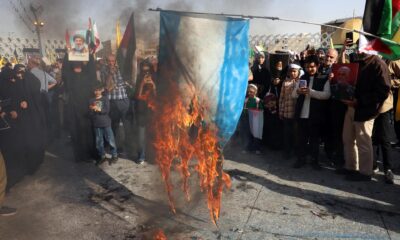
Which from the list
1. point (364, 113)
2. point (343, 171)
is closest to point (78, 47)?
point (364, 113)

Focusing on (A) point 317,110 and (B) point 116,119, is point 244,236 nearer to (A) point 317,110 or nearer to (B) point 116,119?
(A) point 317,110

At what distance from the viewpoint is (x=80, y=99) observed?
6184 millimetres

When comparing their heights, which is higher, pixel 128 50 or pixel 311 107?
pixel 128 50

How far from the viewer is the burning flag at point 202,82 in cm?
339

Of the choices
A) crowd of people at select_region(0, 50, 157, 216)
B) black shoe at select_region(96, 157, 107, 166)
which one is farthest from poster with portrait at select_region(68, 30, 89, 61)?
black shoe at select_region(96, 157, 107, 166)

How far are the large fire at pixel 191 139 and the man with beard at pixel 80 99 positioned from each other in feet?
9.21

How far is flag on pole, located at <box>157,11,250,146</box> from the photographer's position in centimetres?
338

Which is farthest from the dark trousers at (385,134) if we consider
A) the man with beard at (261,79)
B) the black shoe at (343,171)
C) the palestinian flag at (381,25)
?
the man with beard at (261,79)

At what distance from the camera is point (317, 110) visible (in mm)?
5477

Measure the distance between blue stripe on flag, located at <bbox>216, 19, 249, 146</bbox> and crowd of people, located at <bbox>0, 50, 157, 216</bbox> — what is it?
2.27m

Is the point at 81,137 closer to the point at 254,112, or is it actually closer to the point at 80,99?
the point at 80,99

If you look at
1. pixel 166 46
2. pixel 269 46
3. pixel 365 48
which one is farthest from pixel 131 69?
pixel 269 46

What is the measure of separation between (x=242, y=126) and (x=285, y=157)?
1.10 m

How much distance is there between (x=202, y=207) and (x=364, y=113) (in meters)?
2.68
